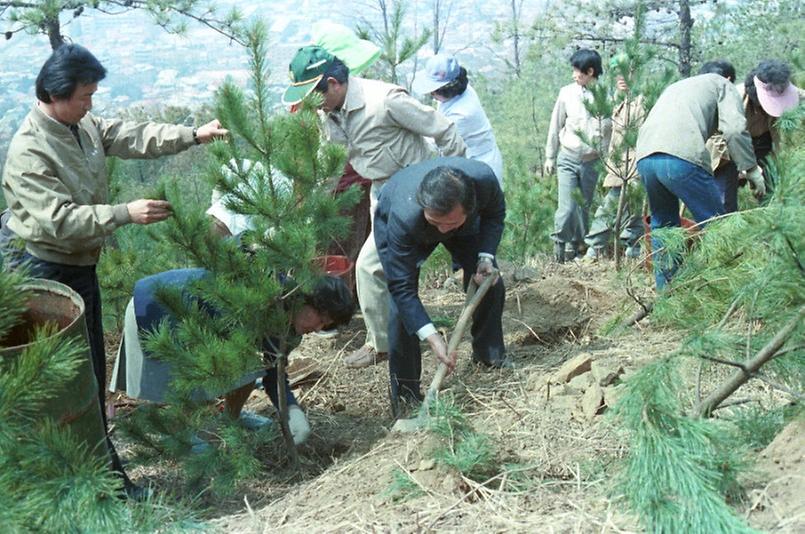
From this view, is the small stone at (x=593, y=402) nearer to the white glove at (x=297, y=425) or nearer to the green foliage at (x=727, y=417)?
the green foliage at (x=727, y=417)

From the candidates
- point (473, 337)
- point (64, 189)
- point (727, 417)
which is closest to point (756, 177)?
point (473, 337)

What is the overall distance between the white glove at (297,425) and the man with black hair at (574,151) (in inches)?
119

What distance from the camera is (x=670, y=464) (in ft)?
6.91

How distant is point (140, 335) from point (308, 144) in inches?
40.3

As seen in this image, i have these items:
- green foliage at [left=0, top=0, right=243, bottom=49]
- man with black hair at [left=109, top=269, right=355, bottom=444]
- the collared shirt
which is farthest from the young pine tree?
green foliage at [left=0, top=0, right=243, bottom=49]

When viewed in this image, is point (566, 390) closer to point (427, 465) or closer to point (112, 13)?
point (427, 465)

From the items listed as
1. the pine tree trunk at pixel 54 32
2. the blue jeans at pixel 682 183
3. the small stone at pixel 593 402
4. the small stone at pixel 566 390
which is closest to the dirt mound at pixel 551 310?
the blue jeans at pixel 682 183

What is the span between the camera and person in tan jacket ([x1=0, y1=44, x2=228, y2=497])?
3230 millimetres

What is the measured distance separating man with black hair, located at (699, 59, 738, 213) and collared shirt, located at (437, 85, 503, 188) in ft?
3.95

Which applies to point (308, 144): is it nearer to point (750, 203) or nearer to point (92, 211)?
point (92, 211)

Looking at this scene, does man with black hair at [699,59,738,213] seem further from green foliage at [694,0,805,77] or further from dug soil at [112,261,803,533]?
green foliage at [694,0,805,77]

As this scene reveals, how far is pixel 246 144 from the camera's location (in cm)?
325

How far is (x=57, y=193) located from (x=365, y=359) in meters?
2.03

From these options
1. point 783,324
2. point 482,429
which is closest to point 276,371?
point 482,429
